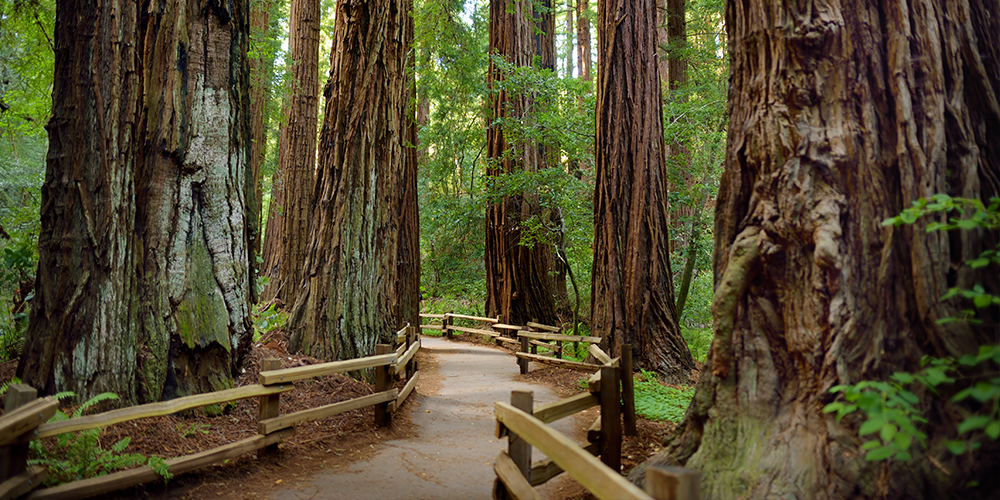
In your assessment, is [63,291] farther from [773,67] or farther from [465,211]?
[465,211]

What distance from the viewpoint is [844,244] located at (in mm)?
3326

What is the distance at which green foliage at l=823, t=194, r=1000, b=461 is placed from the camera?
97.7 inches

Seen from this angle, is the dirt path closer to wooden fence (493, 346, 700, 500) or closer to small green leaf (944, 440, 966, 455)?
wooden fence (493, 346, 700, 500)

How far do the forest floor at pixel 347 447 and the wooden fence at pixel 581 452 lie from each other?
527mm

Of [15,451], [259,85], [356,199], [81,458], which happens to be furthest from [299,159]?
[15,451]

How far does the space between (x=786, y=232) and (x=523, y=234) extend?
36.3ft

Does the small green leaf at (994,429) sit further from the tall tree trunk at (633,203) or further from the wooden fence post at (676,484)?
the tall tree trunk at (633,203)

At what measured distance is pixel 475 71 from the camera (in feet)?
51.5

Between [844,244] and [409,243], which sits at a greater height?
[409,243]

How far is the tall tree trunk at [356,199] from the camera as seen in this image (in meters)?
7.86

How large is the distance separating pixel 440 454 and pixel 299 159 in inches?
368

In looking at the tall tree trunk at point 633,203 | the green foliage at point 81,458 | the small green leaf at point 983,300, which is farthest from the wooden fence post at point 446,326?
the small green leaf at point 983,300

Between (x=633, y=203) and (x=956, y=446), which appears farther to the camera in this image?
(x=633, y=203)

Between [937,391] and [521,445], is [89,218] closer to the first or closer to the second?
[521,445]
